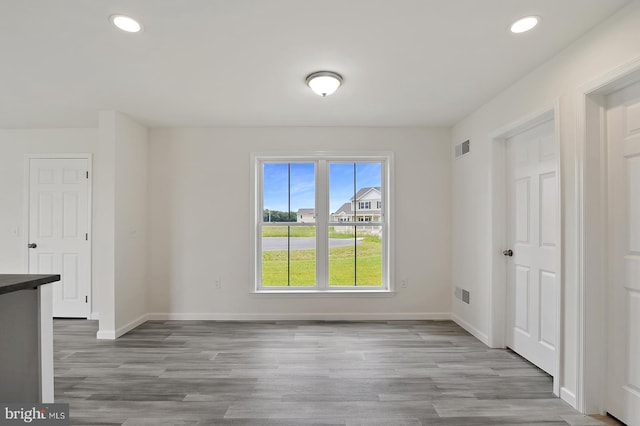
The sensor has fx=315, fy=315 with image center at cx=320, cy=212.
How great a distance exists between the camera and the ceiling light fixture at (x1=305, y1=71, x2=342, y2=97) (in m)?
2.65

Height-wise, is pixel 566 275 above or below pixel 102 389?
above

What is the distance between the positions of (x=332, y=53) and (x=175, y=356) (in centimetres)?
304

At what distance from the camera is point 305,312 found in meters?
4.14

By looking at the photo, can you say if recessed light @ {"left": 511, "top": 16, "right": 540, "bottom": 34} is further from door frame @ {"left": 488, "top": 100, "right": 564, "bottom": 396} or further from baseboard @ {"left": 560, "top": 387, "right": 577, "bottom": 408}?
baseboard @ {"left": 560, "top": 387, "right": 577, "bottom": 408}

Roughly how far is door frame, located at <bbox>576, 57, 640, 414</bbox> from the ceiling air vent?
1660 mm

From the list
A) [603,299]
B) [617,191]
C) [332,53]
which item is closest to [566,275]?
[603,299]

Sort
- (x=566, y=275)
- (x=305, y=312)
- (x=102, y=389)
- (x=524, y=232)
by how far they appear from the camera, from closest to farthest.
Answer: (x=566, y=275)
(x=102, y=389)
(x=524, y=232)
(x=305, y=312)

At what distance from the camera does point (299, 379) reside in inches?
101

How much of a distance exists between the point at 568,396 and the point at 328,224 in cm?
286

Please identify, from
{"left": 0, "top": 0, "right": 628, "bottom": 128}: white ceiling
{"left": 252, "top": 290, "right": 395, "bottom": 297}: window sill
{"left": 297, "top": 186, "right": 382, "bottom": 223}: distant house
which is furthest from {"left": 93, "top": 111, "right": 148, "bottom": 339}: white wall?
{"left": 297, "top": 186, "right": 382, "bottom": 223}: distant house

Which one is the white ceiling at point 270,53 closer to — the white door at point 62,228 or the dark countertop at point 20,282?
the white door at point 62,228

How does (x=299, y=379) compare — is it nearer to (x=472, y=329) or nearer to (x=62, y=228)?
(x=472, y=329)

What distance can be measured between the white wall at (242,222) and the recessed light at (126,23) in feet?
7.02

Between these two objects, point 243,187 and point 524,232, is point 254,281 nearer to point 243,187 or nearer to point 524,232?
point 243,187
